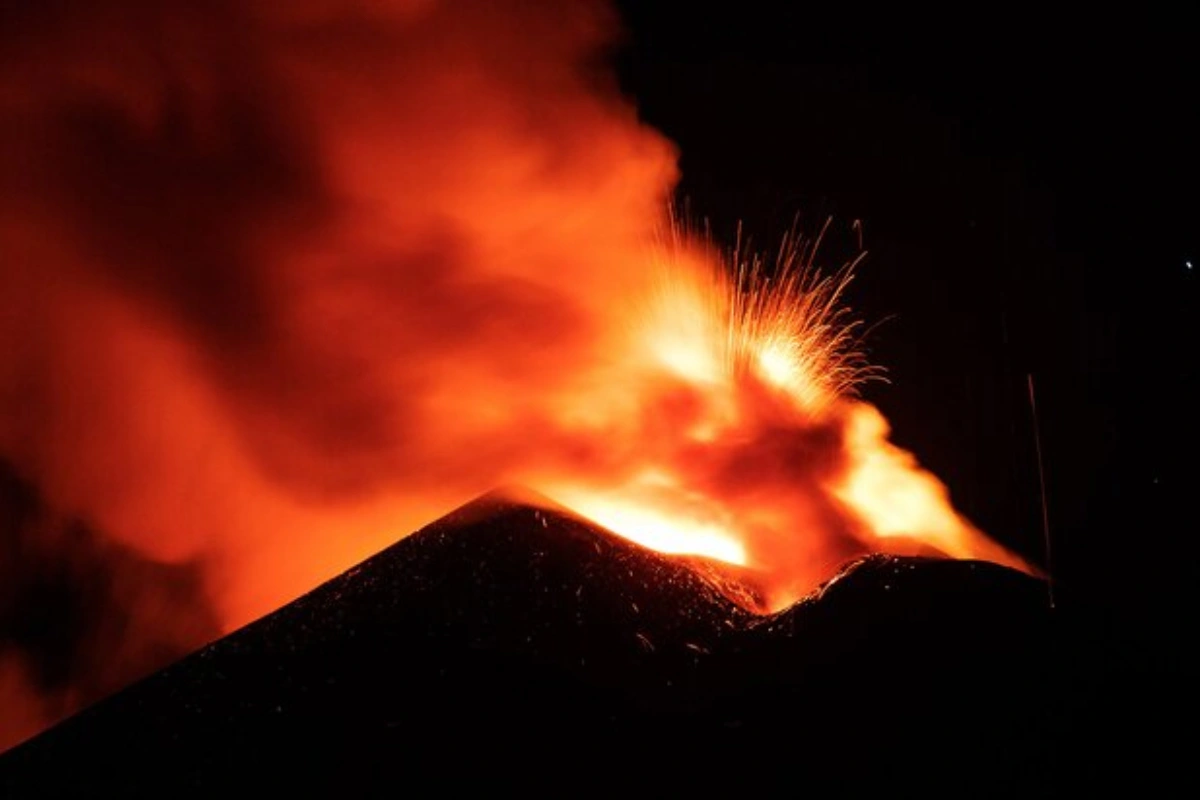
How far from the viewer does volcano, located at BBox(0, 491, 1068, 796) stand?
6.26 meters

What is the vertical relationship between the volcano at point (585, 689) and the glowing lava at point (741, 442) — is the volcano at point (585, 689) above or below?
below

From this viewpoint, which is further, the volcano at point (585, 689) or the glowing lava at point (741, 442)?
the glowing lava at point (741, 442)

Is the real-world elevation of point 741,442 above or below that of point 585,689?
above

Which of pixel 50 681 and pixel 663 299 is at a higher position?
pixel 663 299

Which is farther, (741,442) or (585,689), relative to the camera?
(741,442)

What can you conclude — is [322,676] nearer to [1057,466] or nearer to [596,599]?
[596,599]

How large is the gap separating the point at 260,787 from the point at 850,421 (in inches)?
360

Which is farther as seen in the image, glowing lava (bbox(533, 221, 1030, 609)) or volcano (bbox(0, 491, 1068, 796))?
glowing lava (bbox(533, 221, 1030, 609))

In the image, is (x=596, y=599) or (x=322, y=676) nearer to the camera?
(x=322, y=676)

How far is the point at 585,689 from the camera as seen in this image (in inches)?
274

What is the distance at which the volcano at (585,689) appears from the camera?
626cm

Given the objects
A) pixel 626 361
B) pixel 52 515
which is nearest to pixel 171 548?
pixel 52 515

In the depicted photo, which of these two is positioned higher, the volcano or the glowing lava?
the glowing lava

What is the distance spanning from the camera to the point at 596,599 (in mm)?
8109
